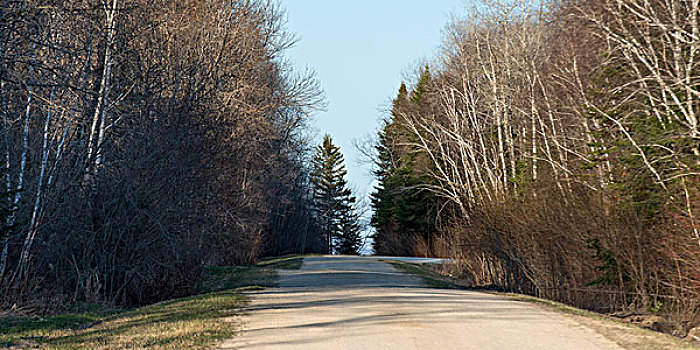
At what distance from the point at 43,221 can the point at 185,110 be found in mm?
4909

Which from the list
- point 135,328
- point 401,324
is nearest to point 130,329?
point 135,328

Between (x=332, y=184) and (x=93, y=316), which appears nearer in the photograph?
(x=93, y=316)

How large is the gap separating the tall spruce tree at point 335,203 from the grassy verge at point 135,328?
66.3 metres

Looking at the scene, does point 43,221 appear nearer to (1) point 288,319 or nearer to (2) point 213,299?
(2) point 213,299

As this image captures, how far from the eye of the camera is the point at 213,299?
1472cm

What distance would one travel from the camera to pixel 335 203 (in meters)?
83.5

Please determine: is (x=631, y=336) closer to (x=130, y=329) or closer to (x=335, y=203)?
(x=130, y=329)

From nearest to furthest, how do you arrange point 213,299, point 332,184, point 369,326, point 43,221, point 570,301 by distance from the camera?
1. point 369,326
2. point 213,299
3. point 43,221
4. point 570,301
5. point 332,184

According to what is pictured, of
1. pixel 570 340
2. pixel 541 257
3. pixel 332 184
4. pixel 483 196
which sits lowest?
pixel 570 340

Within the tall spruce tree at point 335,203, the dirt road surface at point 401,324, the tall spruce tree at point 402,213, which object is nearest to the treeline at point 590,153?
the dirt road surface at point 401,324

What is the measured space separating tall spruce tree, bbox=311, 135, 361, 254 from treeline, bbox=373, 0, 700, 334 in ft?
176

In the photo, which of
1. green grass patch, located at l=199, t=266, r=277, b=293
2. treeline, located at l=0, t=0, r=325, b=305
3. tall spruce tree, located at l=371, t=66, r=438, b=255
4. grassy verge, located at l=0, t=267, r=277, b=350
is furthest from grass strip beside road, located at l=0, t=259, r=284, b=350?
tall spruce tree, located at l=371, t=66, r=438, b=255

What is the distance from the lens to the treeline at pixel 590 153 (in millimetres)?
14586

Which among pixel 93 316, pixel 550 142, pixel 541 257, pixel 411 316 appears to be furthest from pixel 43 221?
pixel 550 142
